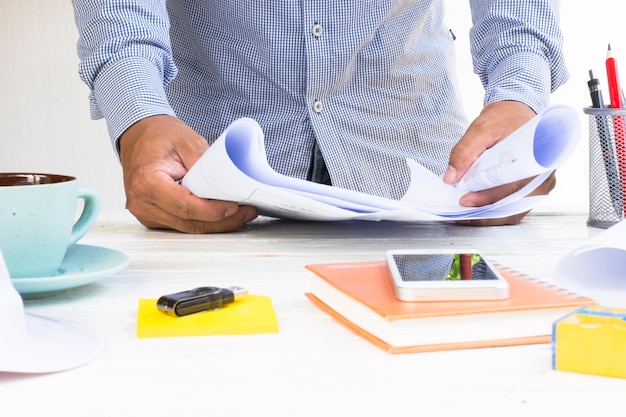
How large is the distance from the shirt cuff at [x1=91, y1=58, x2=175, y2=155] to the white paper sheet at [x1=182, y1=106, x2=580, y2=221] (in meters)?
0.16

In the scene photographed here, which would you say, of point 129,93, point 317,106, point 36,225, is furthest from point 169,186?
point 317,106

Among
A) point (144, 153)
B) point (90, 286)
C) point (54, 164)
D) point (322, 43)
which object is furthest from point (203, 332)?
point (54, 164)

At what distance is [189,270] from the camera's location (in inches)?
26.5

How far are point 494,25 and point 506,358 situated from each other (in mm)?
848

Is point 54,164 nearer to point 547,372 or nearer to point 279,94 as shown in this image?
point 279,94

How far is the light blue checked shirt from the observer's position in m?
1.14

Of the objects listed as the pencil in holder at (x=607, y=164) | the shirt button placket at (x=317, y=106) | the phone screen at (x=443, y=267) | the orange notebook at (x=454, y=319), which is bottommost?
the pencil in holder at (x=607, y=164)

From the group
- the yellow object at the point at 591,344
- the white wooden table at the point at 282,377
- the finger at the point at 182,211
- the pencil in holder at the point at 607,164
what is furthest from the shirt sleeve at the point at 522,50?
the yellow object at the point at 591,344

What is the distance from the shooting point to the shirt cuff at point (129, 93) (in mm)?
958

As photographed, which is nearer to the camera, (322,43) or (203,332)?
(203,332)

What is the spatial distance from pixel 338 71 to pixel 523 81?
0.91ft

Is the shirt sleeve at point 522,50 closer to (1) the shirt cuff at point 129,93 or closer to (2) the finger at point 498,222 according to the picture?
(2) the finger at point 498,222

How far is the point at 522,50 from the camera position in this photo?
113 cm

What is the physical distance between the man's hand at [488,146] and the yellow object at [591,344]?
1.53 feet
